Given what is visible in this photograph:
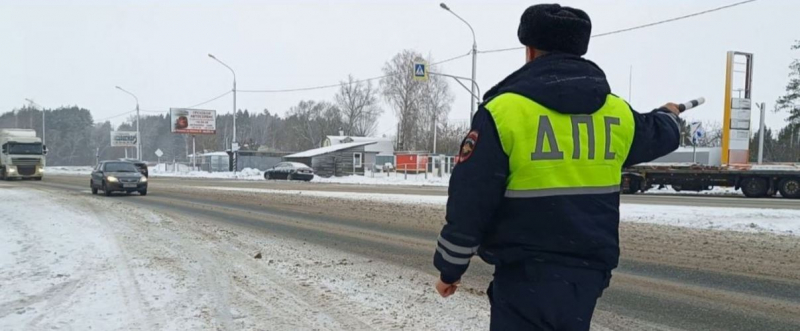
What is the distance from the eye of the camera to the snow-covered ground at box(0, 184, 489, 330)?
A: 16.6ft

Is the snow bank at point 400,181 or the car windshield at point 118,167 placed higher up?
the car windshield at point 118,167

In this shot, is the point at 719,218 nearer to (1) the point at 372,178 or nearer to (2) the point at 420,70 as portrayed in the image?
(2) the point at 420,70

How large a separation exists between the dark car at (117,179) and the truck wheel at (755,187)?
25.5 metres

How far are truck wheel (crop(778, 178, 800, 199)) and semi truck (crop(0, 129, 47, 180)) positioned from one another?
43.1m

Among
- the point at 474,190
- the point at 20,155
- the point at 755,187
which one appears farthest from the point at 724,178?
the point at 20,155

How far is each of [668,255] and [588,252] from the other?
25.8 ft

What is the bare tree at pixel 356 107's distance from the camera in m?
82.6

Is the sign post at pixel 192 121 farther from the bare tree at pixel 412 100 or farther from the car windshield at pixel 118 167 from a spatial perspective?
the car windshield at pixel 118 167

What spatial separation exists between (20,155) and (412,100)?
4020cm

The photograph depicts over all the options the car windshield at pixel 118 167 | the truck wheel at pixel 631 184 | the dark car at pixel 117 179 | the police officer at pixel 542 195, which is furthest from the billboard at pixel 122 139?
the police officer at pixel 542 195

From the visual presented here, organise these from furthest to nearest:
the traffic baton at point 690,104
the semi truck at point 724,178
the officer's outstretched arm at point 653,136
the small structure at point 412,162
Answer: the small structure at point 412,162 → the semi truck at point 724,178 → the traffic baton at point 690,104 → the officer's outstretched arm at point 653,136

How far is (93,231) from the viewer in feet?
35.8

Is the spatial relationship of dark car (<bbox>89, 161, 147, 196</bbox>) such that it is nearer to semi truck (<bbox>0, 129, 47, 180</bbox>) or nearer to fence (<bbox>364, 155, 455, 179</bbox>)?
semi truck (<bbox>0, 129, 47, 180</bbox>)

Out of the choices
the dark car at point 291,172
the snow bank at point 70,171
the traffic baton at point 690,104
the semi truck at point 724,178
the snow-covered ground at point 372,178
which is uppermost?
the traffic baton at point 690,104
